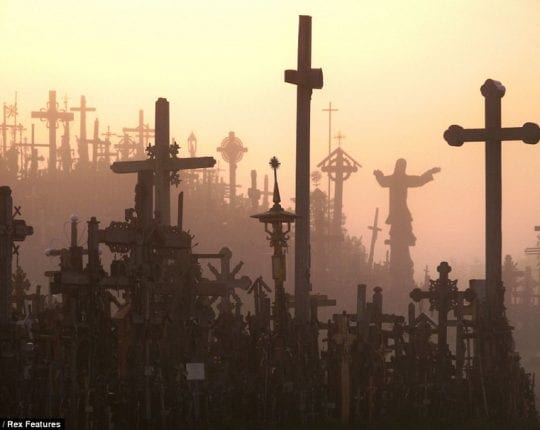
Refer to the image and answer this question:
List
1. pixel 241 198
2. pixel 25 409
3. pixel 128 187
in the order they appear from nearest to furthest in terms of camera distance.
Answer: pixel 25 409 < pixel 128 187 < pixel 241 198

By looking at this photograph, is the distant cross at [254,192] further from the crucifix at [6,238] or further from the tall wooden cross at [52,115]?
the crucifix at [6,238]

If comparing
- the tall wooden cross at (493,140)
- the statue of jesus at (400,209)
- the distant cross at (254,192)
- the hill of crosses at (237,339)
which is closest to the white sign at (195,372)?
the hill of crosses at (237,339)

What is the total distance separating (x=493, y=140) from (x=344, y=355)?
4.88 m

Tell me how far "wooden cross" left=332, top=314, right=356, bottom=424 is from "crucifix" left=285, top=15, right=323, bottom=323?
1.71m

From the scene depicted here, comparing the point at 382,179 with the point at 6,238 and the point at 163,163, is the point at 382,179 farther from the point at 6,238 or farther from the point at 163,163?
the point at 6,238

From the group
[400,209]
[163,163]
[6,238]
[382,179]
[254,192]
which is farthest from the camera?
[382,179]

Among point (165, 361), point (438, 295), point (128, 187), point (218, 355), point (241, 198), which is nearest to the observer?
point (165, 361)

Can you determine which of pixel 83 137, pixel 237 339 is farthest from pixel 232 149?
pixel 237 339

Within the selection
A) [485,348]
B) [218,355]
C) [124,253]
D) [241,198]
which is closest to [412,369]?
[485,348]

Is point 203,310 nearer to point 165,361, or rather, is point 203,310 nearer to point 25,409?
point 165,361

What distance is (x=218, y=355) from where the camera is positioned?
26625 millimetres

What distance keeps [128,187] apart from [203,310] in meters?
44.8

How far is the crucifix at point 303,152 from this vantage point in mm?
28516

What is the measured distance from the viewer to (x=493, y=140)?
95.2ft
